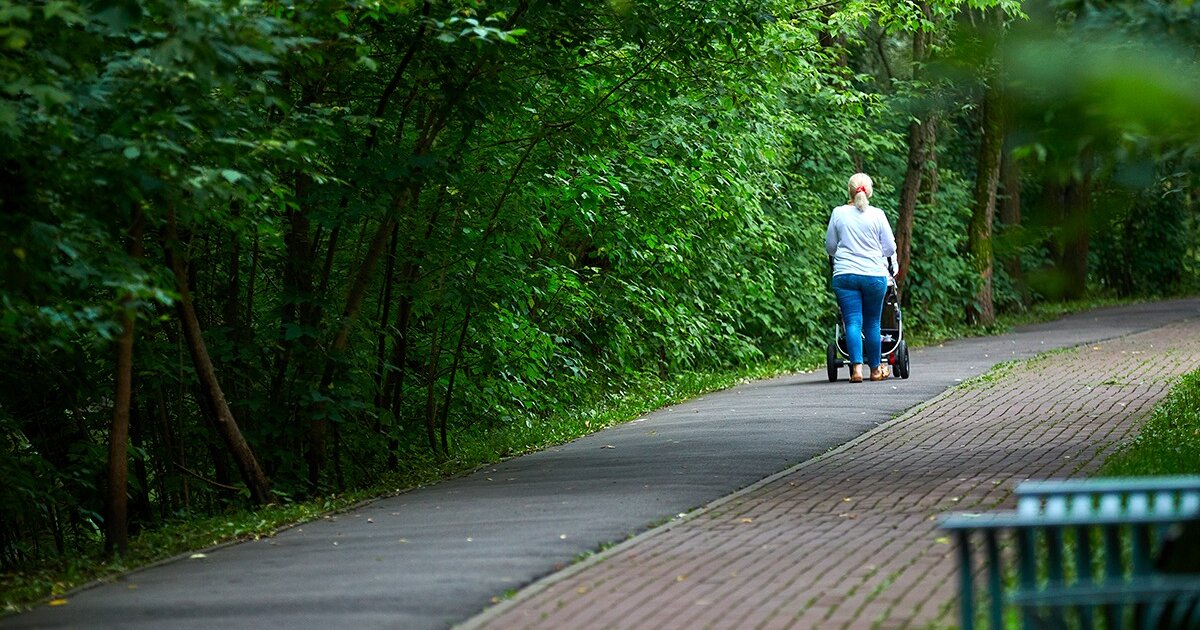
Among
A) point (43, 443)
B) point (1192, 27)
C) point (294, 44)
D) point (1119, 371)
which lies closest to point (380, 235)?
point (43, 443)

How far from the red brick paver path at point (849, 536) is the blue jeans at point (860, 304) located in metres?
1.94

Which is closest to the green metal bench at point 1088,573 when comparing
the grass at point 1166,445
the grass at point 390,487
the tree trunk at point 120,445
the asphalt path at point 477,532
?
the grass at point 390,487

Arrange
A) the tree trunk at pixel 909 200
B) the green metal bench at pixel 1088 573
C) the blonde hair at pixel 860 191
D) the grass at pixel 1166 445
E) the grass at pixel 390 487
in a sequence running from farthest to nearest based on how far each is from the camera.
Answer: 1. the tree trunk at pixel 909 200
2. the blonde hair at pixel 860 191
3. the grass at pixel 1166 445
4. the grass at pixel 390 487
5. the green metal bench at pixel 1088 573

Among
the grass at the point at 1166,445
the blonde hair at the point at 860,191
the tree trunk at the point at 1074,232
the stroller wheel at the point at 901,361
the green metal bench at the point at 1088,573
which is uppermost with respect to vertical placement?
the tree trunk at the point at 1074,232

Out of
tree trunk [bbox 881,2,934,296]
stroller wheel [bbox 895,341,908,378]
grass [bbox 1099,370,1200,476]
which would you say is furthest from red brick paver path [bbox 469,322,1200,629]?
tree trunk [bbox 881,2,934,296]

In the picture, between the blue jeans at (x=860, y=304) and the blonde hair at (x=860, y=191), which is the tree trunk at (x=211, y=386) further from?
the blonde hair at (x=860, y=191)

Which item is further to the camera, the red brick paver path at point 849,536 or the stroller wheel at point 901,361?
the stroller wheel at point 901,361

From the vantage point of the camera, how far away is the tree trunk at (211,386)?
35.4 feet

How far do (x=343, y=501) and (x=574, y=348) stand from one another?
8434 mm

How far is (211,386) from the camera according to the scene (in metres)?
11.2

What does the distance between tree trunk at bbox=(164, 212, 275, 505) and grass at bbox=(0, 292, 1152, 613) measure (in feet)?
0.84

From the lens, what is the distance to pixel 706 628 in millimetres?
6441

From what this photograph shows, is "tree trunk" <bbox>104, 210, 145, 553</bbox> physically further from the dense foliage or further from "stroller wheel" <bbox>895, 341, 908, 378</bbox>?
"stroller wheel" <bbox>895, 341, 908, 378</bbox>

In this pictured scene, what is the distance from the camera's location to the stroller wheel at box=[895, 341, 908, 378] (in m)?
18.5
